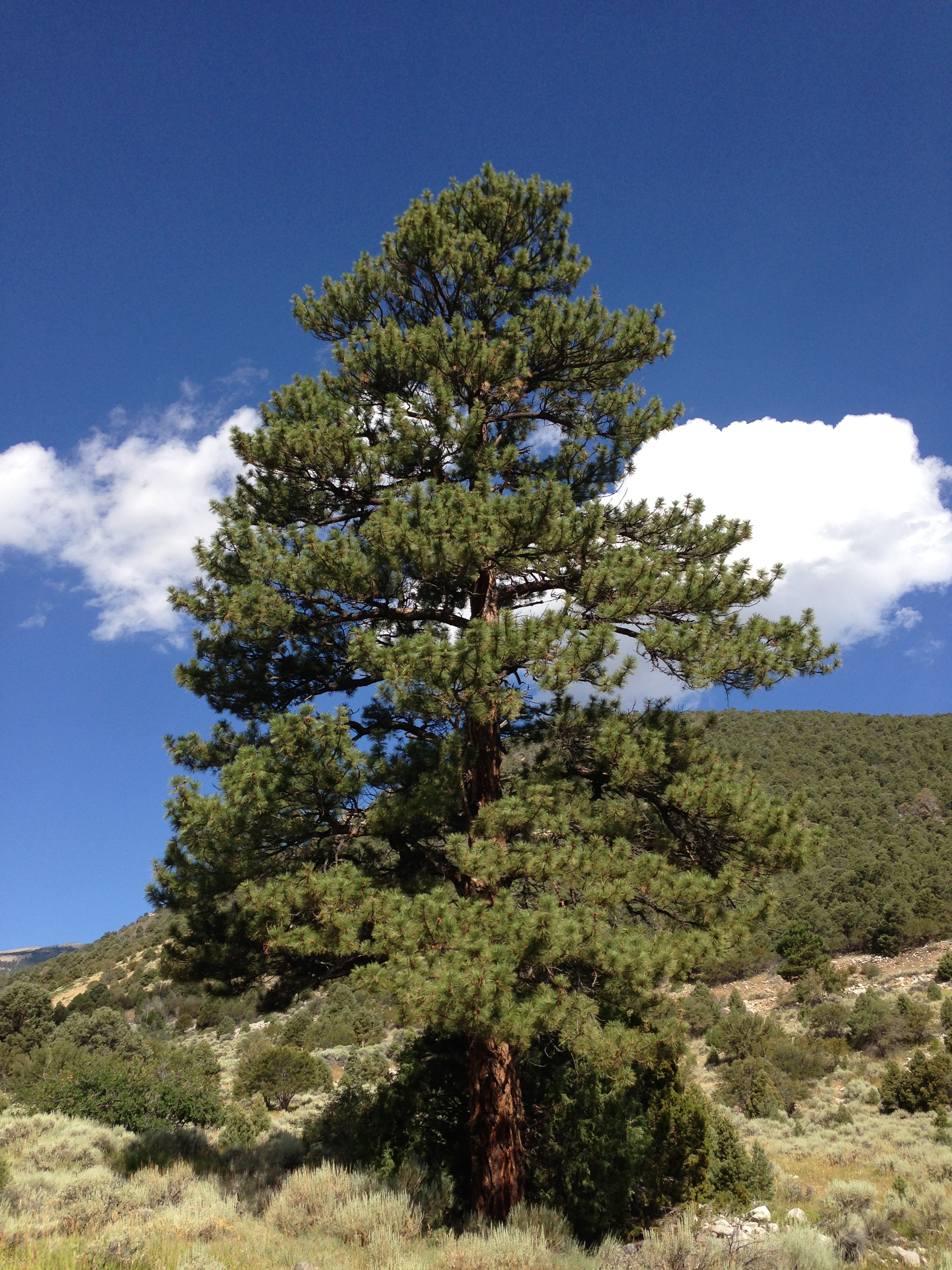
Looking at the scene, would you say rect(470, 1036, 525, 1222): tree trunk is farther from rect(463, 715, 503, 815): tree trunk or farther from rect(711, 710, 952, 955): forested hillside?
rect(711, 710, 952, 955): forested hillside

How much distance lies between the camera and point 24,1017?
2900 centimetres

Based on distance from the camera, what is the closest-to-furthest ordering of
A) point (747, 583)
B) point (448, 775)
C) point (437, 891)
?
1. point (437, 891)
2. point (448, 775)
3. point (747, 583)

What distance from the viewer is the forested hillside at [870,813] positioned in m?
38.8

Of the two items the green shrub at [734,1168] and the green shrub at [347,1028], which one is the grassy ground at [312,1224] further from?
the green shrub at [347,1028]

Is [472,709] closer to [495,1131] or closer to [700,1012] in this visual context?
[495,1131]

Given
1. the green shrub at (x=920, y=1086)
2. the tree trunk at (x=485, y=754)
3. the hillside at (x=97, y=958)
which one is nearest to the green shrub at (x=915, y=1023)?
the green shrub at (x=920, y=1086)

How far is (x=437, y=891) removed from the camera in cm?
691

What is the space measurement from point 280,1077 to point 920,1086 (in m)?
18.1

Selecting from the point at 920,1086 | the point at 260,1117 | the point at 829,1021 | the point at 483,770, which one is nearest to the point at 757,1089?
the point at 920,1086

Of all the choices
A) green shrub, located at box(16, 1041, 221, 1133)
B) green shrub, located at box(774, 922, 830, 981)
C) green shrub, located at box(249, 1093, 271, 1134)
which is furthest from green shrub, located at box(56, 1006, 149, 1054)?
green shrub, located at box(774, 922, 830, 981)

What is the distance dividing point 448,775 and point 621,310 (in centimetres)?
662

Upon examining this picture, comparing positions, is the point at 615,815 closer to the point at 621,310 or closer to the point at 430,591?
the point at 430,591

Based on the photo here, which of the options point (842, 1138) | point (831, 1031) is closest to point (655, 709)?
point (842, 1138)

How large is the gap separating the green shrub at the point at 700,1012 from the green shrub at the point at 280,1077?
15.9 metres
